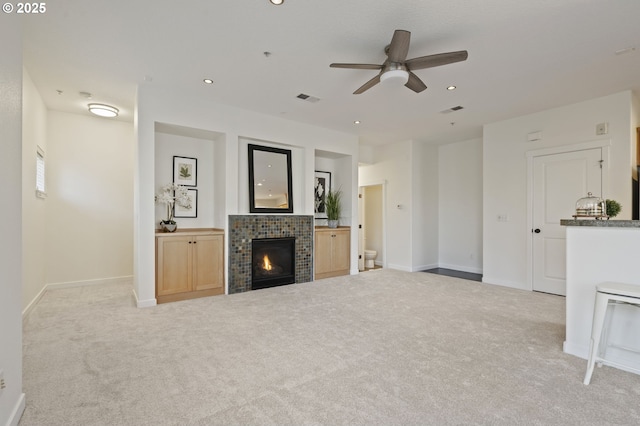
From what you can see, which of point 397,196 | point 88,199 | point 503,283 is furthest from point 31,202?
point 503,283

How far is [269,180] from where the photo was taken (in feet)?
17.1

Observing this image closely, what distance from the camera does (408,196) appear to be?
21.7 ft

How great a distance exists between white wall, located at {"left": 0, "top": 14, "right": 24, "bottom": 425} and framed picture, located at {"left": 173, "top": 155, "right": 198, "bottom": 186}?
2.94m

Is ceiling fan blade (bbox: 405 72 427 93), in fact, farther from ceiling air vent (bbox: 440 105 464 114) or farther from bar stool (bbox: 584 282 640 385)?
bar stool (bbox: 584 282 640 385)

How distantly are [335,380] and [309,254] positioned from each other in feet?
11.4

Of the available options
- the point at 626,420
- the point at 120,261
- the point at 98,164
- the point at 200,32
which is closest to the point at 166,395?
the point at 626,420

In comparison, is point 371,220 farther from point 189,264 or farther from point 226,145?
point 189,264

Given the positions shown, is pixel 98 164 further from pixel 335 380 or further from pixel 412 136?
pixel 412 136

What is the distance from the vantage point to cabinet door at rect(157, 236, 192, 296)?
4.12 metres

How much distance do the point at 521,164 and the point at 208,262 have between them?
5.37 meters

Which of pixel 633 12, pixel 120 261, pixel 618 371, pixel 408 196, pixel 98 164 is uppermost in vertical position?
pixel 633 12

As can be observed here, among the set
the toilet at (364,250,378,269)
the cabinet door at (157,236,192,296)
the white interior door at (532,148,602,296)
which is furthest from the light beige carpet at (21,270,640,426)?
the toilet at (364,250,378,269)

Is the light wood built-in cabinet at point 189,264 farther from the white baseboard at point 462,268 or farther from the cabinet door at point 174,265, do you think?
the white baseboard at point 462,268

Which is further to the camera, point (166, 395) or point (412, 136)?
point (412, 136)
